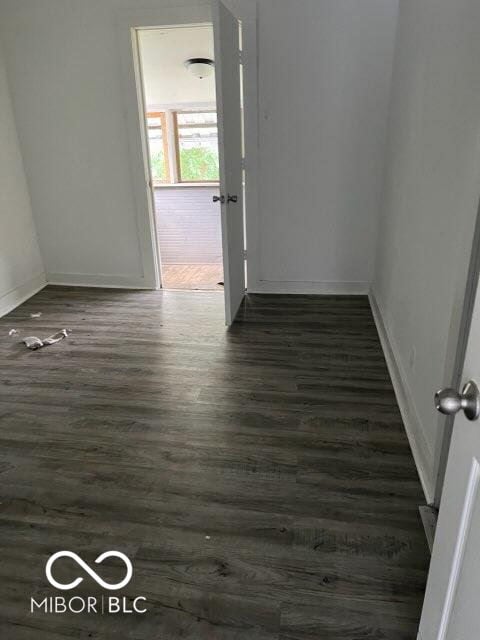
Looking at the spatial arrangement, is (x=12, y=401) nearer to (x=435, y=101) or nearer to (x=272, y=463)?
(x=272, y=463)

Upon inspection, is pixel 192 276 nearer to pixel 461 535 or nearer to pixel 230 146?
pixel 230 146

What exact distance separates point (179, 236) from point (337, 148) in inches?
144

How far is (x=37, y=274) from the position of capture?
4.30m

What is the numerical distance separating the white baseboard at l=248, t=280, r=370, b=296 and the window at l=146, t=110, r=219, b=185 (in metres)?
7.07

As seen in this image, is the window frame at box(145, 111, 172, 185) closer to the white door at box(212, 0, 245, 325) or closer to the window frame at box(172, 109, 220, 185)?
the window frame at box(172, 109, 220, 185)

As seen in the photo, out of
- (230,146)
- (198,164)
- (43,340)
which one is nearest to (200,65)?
(230,146)

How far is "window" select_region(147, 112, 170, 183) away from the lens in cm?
1037

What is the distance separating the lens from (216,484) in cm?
199

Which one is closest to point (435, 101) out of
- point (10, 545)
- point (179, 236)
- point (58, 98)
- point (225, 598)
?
point (225, 598)

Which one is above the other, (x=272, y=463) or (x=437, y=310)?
(x=437, y=310)

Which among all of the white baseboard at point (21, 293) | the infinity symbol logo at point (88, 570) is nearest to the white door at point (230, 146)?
the white baseboard at point (21, 293)

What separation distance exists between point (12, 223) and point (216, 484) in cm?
304

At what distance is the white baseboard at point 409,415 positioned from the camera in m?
1.91

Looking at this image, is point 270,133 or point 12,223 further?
point 12,223
